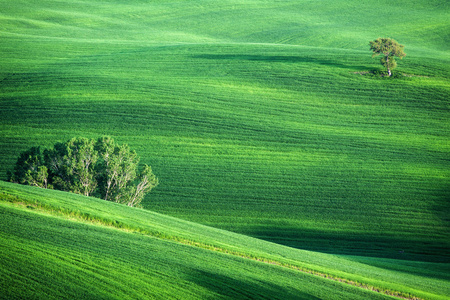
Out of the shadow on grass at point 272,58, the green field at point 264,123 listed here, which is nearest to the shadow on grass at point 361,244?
the green field at point 264,123

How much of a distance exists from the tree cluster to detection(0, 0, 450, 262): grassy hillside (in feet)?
15.2

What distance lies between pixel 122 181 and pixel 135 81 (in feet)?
78.1

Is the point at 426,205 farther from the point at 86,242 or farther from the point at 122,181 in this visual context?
the point at 86,242

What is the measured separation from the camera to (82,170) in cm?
2788

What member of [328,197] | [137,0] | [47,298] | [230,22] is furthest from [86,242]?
[137,0]

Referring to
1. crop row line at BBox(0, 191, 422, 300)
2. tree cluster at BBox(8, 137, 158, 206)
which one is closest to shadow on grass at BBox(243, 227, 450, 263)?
crop row line at BBox(0, 191, 422, 300)

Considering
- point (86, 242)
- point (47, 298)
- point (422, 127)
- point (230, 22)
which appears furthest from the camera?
point (230, 22)

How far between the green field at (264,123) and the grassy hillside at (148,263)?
18.8 inches

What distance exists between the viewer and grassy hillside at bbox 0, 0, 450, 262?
31.6 m

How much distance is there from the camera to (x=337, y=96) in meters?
48.9

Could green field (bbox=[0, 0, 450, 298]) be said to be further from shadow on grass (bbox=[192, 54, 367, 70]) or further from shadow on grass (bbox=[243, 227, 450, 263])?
shadow on grass (bbox=[192, 54, 367, 70])

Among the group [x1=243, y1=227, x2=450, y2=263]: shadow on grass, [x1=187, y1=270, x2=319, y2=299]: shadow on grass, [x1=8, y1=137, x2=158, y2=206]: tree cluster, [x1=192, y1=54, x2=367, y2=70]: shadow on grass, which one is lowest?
[x1=243, y1=227, x2=450, y2=263]: shadow on grass

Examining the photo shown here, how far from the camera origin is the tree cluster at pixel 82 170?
91.0ft

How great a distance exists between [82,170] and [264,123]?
20946 millimetres
